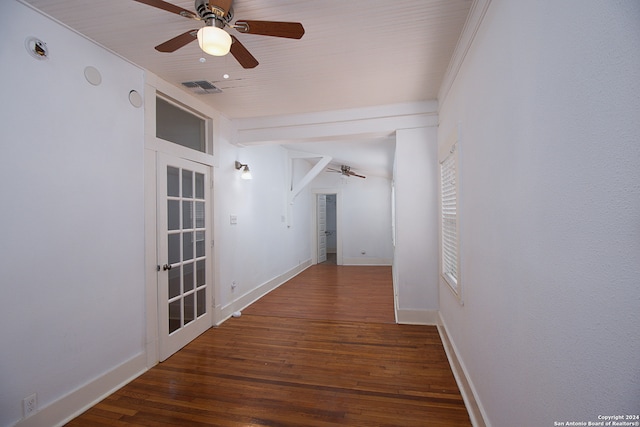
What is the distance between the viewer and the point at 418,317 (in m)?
3.54

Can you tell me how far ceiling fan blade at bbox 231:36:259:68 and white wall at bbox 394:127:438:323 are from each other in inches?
85.4

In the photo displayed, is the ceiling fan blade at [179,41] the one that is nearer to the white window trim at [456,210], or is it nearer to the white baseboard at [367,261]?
the white window trim at [456,210]

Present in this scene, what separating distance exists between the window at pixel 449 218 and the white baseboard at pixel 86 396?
9.43ft

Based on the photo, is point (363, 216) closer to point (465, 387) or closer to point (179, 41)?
point (465, 387)

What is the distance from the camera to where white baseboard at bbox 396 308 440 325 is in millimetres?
3514

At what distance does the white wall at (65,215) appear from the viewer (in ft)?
5.54

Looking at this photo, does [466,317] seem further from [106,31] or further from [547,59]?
[106,31]

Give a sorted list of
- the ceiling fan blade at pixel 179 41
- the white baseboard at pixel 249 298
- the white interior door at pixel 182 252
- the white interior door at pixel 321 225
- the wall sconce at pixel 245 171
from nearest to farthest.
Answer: the ceiling fan blade at pixel 179 41 < the white interior door at pixel 182 252 < the white baseboard at pixel 249 298 < the wall sconce at pixel 245 171 < the white interior door at pixel 321 225

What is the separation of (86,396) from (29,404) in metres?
0.37

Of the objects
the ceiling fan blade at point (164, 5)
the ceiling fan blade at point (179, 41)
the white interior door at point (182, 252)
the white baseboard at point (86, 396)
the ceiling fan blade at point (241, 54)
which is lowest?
the white baseboard at point (86, 396)

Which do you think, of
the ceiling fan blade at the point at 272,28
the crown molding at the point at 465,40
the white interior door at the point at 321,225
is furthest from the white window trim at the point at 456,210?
the white interior door at the point at 321,225

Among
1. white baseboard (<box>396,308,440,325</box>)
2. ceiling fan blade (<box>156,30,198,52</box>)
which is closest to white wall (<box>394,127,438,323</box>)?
white baseboard (<box>396,308,440,325</box>)

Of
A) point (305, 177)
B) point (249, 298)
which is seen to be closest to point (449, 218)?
point (249, 298)

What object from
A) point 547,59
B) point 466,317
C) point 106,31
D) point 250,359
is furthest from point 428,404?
point 106,31
